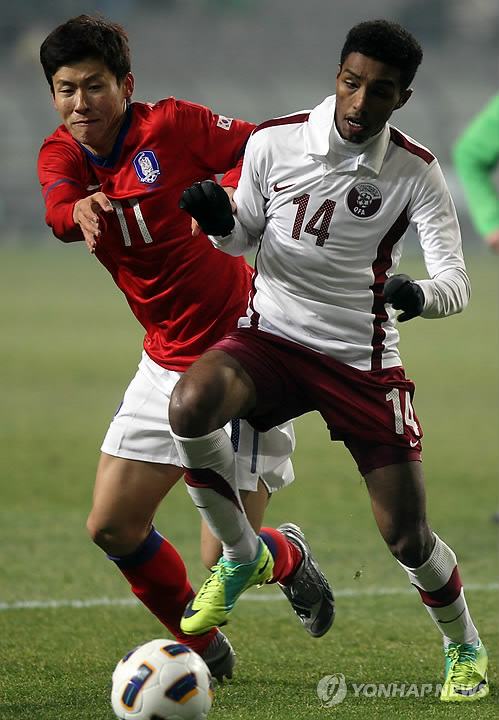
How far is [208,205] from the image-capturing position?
358cm

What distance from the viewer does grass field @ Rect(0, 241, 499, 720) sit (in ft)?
13.0

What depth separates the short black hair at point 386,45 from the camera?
11.7ft

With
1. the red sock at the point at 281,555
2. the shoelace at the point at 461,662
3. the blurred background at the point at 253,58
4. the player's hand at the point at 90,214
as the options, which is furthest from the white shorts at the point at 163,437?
the blurred background at the point at 253,58

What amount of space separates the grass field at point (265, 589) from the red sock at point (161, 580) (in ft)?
0.86

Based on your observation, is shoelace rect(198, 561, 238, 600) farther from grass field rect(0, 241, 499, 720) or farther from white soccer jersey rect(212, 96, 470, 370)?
white soccer jersey rect(212, 96, 470, 370)

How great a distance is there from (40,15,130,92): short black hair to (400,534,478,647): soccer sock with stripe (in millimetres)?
1984

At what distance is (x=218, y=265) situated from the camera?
4273 millimetres

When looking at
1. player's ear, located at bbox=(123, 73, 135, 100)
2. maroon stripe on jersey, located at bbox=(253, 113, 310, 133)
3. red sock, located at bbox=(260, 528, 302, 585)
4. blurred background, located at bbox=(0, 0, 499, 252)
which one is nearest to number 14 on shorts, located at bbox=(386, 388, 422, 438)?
red sock, located at bbox=(260, 528, 302, 585)

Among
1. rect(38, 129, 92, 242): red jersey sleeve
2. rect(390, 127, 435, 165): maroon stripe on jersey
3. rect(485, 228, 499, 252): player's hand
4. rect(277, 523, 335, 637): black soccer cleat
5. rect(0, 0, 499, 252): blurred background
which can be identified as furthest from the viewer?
rect(0, 0, 499, 252): blurred background

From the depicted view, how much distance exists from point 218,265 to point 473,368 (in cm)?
1125

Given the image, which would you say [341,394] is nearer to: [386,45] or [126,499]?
[126,499]

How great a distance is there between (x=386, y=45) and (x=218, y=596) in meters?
1.80

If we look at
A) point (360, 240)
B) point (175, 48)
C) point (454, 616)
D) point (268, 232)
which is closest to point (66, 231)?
point (268, 232)

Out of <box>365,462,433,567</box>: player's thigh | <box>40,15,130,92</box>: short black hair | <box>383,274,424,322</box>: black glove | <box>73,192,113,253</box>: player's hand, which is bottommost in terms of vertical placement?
<box>365,462,433,567</box>: player's thigh
